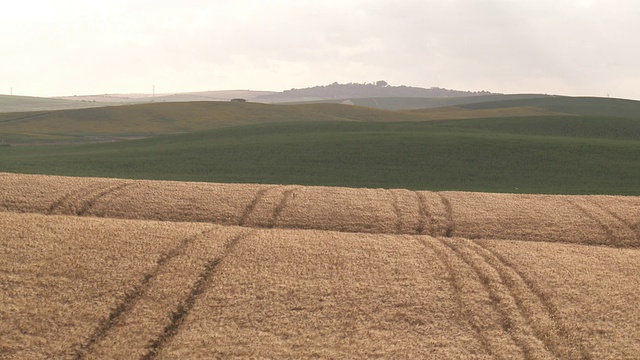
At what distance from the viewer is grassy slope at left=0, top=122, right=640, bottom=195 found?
27000mm

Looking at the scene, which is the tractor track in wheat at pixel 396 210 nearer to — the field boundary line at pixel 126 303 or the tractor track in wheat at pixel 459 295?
the tractor track in wheat at pixel 459 295

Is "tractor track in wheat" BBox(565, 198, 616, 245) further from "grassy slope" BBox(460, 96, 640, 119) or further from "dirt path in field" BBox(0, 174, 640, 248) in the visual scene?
"grassy slope" BBox(460, 96, 640, 119)

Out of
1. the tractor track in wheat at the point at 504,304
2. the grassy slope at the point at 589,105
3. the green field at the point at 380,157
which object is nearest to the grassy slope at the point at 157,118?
the green field at the point at 380,157

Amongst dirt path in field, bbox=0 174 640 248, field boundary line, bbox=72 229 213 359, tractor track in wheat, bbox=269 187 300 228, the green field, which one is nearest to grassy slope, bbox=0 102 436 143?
the green field

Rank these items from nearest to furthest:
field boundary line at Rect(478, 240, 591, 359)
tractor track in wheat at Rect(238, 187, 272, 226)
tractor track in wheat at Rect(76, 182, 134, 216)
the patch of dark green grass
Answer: field boundary line at Rect(478, 240, 591, 359)
tractor track in wheat at Rect(238, 187, 272, 226)
tractor track in wheat at Rect(76, 182, 134, 216)
the patch of dark green grass

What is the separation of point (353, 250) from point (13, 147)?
37019 millimetres

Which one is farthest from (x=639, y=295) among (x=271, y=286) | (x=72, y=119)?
(x=72, y=119)

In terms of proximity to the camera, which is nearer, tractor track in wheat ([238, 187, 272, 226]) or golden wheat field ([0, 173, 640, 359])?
golden wheat field ([0, 173, 640, 359])

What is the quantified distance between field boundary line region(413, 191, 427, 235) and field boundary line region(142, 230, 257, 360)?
498 centimetres

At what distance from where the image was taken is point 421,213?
1680cm

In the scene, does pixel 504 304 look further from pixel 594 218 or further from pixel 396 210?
pixel 594 218

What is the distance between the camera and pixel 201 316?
982 cm

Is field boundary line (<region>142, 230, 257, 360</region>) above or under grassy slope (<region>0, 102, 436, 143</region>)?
under

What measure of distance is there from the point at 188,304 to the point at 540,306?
20.1 feet
